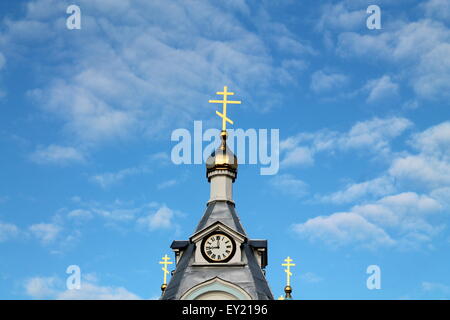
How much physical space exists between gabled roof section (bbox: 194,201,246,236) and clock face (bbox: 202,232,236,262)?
0.81 meters

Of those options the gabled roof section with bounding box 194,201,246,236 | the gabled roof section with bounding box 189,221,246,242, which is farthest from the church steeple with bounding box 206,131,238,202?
the gabled roof section with bounding box 189,221,246,242

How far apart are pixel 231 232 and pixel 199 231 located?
5.40 feet

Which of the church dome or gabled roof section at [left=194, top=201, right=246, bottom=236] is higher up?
the church dome

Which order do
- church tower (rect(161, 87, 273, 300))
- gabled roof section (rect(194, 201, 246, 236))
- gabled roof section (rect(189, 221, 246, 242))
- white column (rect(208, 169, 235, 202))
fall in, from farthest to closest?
white column (rect(208, 169, 235, 202)) → gabled roof section (rect(194, 201, 246, 236)) → gabled roof section (rect(189, 221, 246, 242)) → church tower (rect(161, 87, 273, 300))

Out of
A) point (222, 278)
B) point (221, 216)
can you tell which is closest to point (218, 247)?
point (222, 278)

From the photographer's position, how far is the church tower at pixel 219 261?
41.2 metres

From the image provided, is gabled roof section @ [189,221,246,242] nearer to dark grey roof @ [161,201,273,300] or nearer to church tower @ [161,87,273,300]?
church tower @ [161,87,273,300]

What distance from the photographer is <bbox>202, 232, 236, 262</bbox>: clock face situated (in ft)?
141

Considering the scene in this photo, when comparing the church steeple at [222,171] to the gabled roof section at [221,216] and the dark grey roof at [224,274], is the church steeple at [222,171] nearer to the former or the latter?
the gabled roof section at [221,216]

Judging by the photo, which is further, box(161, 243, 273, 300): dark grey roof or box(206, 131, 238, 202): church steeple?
box(206, 131, 238, 202): church steeple
